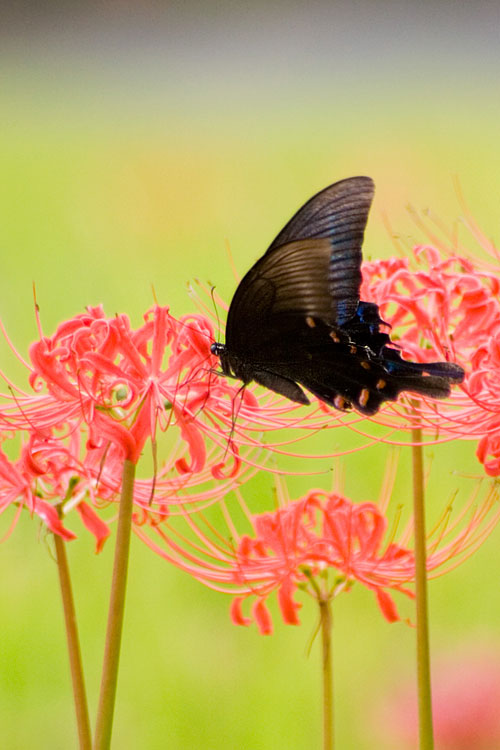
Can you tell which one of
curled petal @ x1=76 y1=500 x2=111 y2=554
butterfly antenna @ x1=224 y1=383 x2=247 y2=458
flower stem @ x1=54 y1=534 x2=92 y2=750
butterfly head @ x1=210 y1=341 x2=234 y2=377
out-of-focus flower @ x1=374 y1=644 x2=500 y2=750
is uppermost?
butterfly head @ x1=210 y1=341 x2=234 y2=377

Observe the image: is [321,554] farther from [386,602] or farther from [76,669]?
[76,669]

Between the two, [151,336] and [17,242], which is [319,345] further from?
[17,242]

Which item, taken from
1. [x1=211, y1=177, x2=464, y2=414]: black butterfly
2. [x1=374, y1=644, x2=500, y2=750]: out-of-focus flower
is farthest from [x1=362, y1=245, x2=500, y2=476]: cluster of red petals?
[x1=374, y1=644, x2=500, y2=750]: out-of-focus flower

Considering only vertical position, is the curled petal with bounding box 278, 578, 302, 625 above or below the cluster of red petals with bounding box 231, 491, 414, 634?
below

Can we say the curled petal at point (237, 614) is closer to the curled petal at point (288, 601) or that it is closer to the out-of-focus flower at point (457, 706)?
the curled petal at point (288, 601)

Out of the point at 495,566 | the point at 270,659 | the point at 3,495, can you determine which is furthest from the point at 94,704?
the point at 3,495

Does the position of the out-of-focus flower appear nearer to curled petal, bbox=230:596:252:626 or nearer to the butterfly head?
curled petal, bbox=230:596:252:626

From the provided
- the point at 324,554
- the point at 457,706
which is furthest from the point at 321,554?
the point at 457,706

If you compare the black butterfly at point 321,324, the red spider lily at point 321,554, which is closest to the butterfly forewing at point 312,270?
the black butterfly at point 321,324
